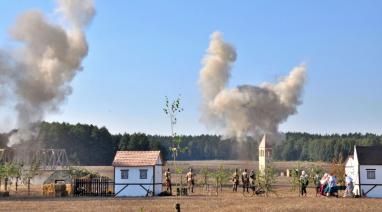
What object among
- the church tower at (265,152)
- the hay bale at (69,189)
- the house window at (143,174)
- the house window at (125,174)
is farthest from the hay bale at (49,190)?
the church tower at (265,152)

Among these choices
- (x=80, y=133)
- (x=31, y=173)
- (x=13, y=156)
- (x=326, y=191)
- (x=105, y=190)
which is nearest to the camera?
(x=326, y=191)

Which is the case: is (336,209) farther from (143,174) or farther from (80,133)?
(80,133)

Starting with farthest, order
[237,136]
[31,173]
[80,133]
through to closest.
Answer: [80,133] < [237,136] < [31,173]

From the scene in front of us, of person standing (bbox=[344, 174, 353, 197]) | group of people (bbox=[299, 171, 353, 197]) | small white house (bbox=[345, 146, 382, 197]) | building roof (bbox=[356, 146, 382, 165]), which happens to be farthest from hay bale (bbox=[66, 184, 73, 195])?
building roof (bbox=[356, 146, 382, 165])

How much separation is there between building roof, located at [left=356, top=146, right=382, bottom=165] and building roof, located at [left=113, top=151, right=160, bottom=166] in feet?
46.1

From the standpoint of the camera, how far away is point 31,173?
5122cm

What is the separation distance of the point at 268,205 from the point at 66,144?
377ft

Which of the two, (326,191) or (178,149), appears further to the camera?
(326,191)

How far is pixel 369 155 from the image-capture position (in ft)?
148

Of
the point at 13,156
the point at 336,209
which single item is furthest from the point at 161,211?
the point at 13,156

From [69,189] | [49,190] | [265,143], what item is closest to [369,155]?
[69,189]

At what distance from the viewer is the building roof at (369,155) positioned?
44688mm

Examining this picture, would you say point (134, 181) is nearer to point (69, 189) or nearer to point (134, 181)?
point (134, 181)

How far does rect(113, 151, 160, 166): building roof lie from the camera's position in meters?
46.5
